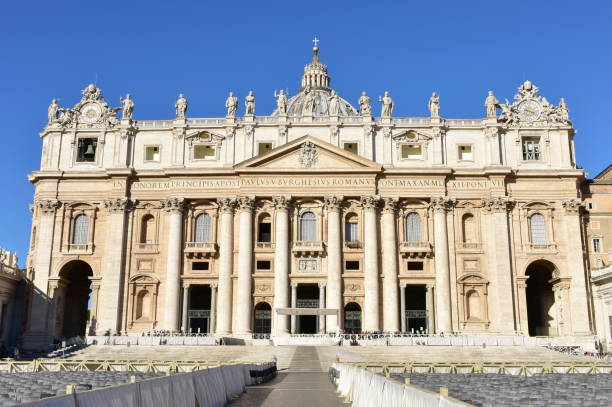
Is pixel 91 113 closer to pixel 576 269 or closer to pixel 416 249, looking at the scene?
pixel 416 249

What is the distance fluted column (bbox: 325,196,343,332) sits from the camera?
2383 inches

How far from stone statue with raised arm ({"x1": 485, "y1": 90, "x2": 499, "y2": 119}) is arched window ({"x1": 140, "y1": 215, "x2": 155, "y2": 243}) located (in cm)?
3442

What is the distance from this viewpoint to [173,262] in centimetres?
6269

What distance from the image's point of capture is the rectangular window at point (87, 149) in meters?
67.4

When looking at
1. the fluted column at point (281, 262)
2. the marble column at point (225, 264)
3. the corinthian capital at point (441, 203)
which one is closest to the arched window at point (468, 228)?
the corinthian capital at point (441, 203)

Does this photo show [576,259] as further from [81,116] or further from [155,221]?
[81,116]

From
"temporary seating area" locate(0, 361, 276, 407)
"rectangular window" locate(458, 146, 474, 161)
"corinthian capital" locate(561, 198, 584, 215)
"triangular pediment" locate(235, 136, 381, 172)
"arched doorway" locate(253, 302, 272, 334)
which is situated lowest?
"temporary seating area" locate(0, 361, 276, 407)

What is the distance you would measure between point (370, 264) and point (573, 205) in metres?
20.0

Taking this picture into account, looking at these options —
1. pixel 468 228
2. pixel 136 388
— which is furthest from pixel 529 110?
pixel 136 388

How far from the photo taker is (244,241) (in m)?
62.8

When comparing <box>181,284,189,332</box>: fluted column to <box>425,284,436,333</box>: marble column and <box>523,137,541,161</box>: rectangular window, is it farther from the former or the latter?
<box>523,137,541,161</box>: rectangular window

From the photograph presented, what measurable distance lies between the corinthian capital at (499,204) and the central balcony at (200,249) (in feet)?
85.5

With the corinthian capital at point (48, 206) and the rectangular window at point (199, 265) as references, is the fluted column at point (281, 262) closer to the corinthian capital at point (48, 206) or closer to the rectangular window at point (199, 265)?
the rectangular window at point (199, 265)

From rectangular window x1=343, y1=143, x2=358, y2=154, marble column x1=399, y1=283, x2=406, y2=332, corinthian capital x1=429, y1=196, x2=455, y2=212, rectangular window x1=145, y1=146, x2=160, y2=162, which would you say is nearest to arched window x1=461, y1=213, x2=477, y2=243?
corinthian capital x1=429, y1=196, x2=455, y2=212
